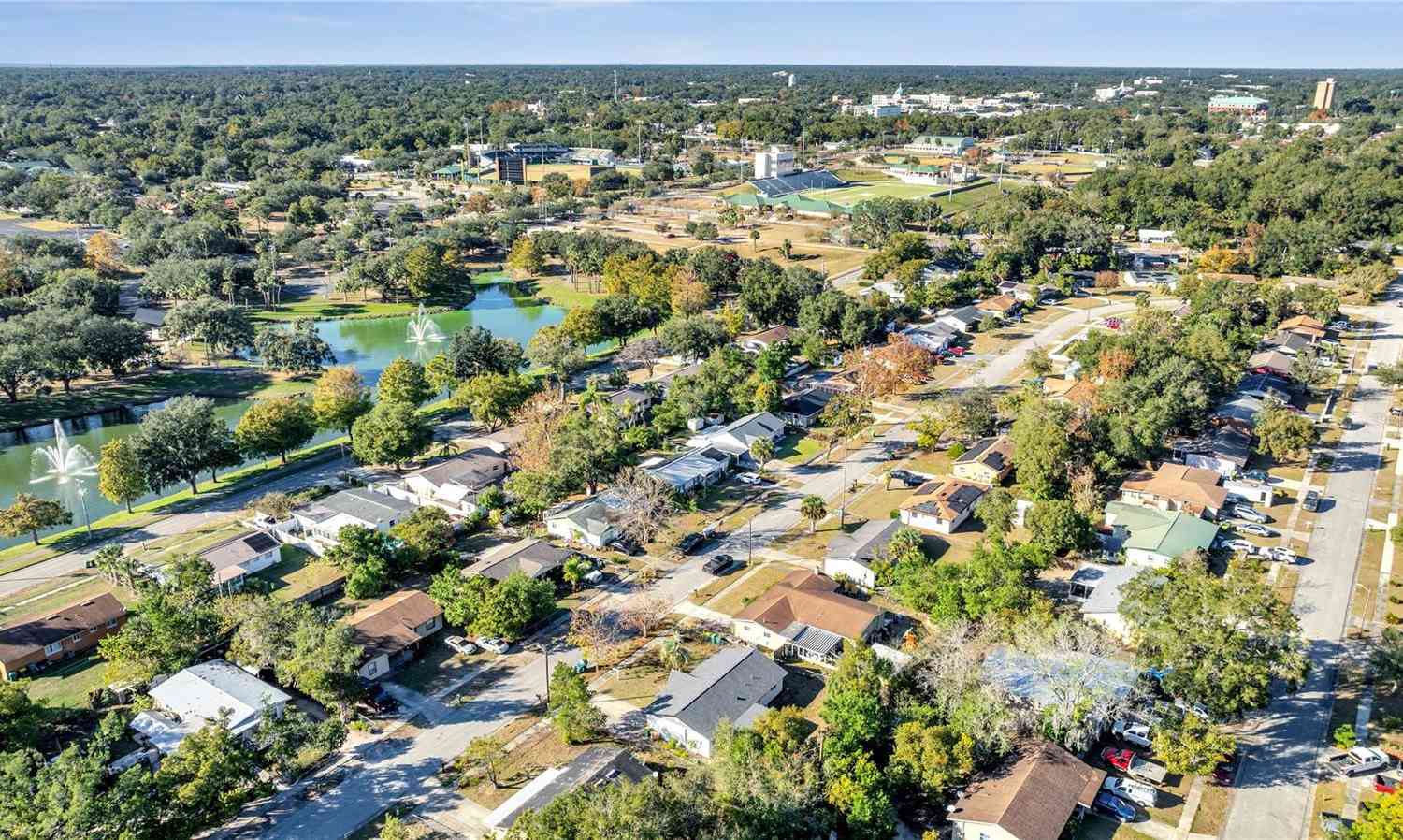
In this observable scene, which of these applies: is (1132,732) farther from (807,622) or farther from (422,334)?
(422,334)

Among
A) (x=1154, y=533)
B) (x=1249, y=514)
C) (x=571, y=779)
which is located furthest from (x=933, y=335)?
(x=571, y=779)

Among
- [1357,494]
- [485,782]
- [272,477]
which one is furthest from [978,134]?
[485,782]

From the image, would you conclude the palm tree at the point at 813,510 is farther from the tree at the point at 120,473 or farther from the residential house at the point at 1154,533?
the tree at the point at 120,473

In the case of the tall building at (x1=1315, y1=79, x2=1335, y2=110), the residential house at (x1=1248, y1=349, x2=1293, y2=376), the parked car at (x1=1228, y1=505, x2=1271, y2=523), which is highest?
the tall building at (x1=1315, y1=79, x2=1335, y2=110)

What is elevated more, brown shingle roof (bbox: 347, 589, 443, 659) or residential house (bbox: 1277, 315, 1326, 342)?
residential house (bbox: 1277, 315, 1326, 342)

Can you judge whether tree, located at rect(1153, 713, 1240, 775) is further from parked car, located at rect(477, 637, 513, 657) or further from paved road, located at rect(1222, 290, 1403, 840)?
parked car, located at rect(477, 637, 513, 657)

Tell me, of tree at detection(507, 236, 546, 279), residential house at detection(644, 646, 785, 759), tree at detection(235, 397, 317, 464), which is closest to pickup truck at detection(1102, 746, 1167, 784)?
residential house at detection(644, 646, 785, 759)
